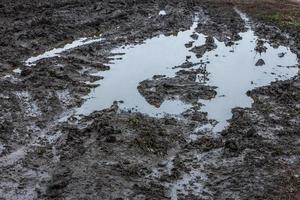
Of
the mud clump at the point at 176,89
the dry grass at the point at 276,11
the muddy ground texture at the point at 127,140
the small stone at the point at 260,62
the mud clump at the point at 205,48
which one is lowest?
the dry grass at the point at 276,11

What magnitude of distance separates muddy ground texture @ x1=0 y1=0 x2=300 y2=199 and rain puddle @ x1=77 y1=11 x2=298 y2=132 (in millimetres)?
266

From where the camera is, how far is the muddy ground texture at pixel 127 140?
27.2 feet

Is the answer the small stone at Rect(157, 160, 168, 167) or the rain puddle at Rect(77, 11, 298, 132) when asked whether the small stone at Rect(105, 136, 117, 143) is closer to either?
the small stone at Rect(157, 160, 168, 167)

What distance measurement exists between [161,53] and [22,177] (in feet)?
26.0

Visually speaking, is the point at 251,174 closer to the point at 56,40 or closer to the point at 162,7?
the point at 56,40

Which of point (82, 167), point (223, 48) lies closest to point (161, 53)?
point (223, 48)

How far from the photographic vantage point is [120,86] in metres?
12.6

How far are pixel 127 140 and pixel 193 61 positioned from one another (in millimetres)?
5629

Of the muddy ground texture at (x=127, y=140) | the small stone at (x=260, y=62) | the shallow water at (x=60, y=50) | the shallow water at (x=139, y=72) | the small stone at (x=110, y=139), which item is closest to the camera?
the muddy ground texture at (x=127, y=140)

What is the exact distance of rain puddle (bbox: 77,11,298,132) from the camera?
11555 millimetres

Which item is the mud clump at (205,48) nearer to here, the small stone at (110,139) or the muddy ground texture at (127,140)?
the muddy ground texture at (127,140)

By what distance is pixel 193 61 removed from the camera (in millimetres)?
14797

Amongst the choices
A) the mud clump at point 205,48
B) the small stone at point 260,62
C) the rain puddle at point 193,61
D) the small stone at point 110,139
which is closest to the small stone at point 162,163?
the small stone at point 110,139

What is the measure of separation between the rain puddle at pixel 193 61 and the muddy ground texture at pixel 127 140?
27cm
